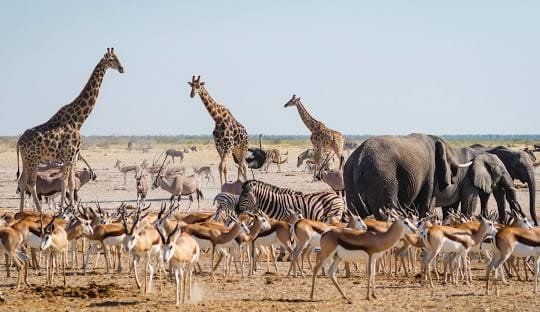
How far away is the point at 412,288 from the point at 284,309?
266 cm

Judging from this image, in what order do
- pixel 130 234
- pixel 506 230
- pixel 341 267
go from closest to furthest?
pixel 130 234 < pixel 506 230 < pixel 341 267

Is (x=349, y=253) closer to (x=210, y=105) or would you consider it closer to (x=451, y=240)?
(x=451, y=240)

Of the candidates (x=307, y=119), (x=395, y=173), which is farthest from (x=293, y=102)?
(x=395, y=173)

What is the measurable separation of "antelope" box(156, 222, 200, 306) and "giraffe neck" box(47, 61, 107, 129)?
8640 mm

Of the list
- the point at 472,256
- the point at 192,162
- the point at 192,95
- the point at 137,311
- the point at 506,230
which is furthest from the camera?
the point at 192,162

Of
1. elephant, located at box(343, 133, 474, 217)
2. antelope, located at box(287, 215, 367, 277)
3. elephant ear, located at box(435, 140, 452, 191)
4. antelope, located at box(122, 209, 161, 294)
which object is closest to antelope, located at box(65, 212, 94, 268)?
antelope, located at box(122, 209, 161, 294)

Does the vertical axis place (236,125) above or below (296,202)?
above

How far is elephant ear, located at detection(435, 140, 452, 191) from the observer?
19.3 metres

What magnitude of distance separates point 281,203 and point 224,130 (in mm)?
5892

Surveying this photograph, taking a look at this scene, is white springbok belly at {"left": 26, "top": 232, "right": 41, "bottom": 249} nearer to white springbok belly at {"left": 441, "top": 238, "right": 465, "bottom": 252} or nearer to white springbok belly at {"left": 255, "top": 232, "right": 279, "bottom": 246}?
white springbok belly at {"left": 255, "top": 232, "right": 279, "bottom": 246}

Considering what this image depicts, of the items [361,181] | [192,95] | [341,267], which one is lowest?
[341,267]

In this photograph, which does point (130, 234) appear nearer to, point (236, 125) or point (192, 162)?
point (236, 125)

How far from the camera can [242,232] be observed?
49.8 ft

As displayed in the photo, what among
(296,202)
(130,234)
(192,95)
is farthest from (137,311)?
(192,95)
